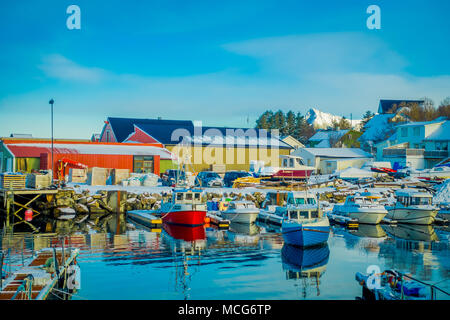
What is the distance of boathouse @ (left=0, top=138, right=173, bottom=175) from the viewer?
5659 cm

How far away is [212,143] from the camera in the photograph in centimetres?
6981

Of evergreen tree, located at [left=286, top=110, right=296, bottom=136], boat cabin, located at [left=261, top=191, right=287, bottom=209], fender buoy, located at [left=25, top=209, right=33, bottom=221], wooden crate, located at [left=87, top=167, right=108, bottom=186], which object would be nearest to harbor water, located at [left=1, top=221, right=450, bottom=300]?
fender buoy, located at [left=25, top=209, right=33, bottom=221]

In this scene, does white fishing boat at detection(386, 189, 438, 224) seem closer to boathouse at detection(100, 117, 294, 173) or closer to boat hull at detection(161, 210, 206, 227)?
boat hull at detection(161, 210, 206, 227)

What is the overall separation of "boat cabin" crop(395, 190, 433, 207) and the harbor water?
10.7 feet

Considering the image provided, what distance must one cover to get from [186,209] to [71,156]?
2751 centimetres

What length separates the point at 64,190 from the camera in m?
45.9

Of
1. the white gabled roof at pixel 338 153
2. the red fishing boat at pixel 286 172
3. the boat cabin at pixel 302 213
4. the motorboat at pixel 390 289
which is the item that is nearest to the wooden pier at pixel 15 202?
the boat cabin at pixel 302 213

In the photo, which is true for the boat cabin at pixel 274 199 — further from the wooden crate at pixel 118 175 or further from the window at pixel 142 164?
the window at pixel 142 164

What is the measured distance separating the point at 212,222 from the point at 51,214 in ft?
54.7

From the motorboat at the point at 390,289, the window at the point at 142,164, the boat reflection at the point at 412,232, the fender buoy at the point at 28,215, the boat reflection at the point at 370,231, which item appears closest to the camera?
the motorboat at the point at 390,289

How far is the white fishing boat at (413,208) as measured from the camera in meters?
38.3

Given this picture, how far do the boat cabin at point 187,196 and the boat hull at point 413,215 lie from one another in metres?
17.1

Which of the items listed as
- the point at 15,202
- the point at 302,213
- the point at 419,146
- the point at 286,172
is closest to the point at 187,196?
the point at 302,213
